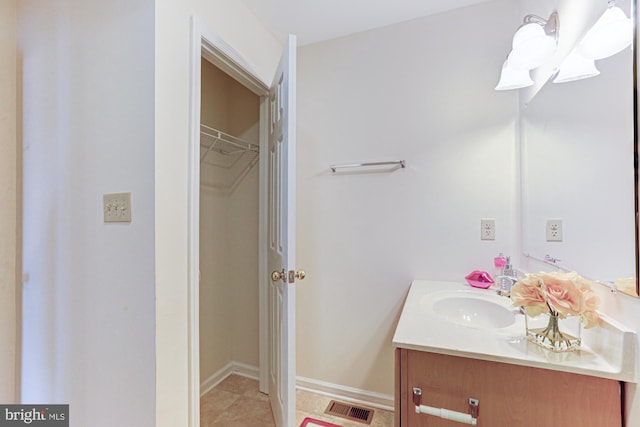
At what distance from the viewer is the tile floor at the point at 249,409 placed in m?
1.65

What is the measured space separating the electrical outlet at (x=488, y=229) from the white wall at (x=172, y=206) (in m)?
1.56

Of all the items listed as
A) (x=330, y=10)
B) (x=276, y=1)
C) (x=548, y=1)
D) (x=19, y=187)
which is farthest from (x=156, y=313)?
(x=548, y=1)

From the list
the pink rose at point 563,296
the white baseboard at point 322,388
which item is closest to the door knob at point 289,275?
the pink rose at point 563,296

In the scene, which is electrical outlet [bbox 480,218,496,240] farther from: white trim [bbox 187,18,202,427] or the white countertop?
white trim [bbox 187,18,202,427]

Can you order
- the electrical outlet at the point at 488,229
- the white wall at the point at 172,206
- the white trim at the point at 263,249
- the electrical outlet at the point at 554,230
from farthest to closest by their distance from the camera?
the white trim at the point at 263,249 → the electrical outlet at the point at 488,229 → the electrical outlet at the point at 554,230 → the white wall at the point at 172,206

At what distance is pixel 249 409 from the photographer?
178 cm

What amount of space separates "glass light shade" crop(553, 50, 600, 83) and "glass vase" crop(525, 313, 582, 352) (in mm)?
830

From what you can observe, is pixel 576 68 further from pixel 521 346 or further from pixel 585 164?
pixel 521 346

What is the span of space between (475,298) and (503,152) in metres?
0.83

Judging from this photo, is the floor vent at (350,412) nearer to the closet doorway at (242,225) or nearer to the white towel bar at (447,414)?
the closet doorway at (242,225)

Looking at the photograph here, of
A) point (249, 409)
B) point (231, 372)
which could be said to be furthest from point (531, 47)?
point (231, 372)

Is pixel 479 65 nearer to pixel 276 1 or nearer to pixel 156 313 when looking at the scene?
pixel 276 1

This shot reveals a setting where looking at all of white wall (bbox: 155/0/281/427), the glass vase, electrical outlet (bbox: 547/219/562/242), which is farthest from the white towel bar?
white wall (bbox: 155/0/281/427)

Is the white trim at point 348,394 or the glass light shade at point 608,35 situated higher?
the glass light shade at point 608,35
